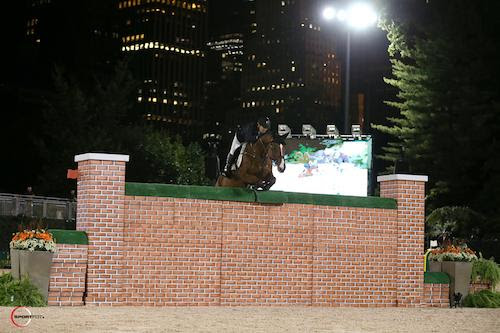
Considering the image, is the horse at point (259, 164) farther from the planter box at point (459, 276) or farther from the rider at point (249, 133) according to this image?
the planter box at point (459, 276)

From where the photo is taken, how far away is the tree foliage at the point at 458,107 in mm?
47125

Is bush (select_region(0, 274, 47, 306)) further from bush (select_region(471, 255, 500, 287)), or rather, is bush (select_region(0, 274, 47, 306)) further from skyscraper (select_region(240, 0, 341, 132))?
skyscraper (select_region(240, 0, 341, 132))

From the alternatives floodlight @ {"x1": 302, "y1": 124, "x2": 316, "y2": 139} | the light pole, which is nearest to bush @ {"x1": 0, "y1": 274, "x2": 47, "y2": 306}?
the light pole

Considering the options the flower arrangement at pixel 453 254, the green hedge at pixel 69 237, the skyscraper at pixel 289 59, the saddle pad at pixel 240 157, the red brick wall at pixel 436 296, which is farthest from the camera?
the skyscraper at pixel 289 59

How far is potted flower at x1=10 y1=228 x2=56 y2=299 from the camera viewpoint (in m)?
15.9

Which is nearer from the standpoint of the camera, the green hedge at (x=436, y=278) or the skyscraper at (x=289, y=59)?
the green hedge at (x=436, y=278)

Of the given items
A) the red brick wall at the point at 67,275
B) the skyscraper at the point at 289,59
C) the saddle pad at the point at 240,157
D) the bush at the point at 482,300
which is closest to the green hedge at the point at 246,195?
the saddle pad at the point at 240,157

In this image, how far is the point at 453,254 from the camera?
66.6ft

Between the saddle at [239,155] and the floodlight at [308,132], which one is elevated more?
the floodlight at [308,132]

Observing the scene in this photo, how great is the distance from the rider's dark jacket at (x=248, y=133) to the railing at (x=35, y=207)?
29799mm

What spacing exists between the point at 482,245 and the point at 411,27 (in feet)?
47.6

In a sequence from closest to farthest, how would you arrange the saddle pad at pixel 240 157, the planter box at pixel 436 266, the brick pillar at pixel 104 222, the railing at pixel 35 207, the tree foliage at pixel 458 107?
the brick pillar at pixel 104 222 → the saddle pad at pixel 240 157 → the planter box at pixel 436 266 → the tree foliage at pixel 458 107 → the railing at pixel 35 207

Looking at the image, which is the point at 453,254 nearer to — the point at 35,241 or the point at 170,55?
the point at 35,241

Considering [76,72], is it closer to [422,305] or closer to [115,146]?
[115,146]
